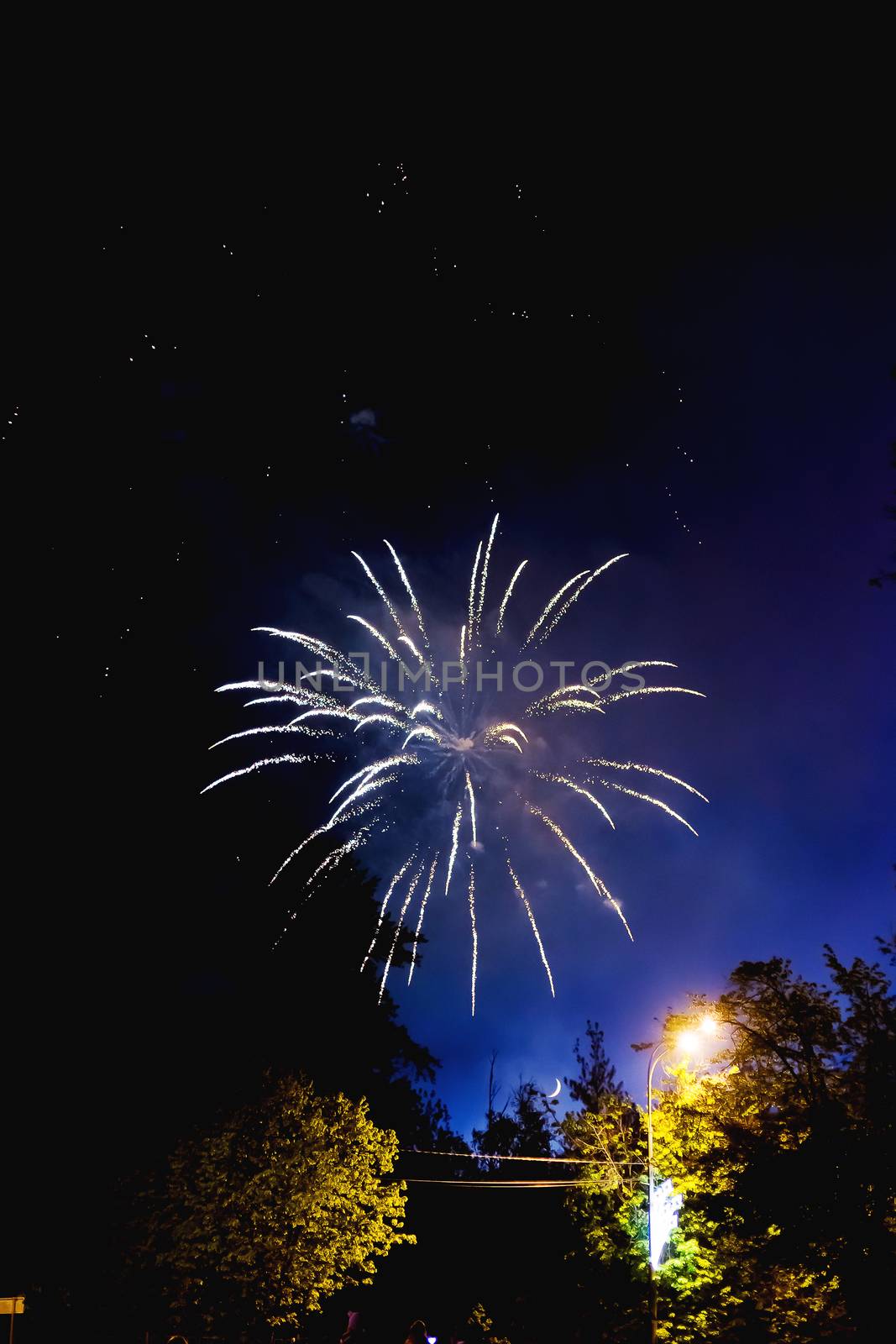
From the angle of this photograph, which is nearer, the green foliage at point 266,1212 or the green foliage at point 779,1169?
the green foliage at point 779,1169

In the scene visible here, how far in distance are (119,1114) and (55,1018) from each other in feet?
10.6

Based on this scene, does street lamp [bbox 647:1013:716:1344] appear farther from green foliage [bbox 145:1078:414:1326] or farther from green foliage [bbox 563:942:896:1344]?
green foliage [bbox 145:1078:414:1326]

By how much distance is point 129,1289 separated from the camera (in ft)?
65.9

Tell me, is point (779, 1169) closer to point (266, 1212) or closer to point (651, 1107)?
point (651, 1107)

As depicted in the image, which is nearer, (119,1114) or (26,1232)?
(26,1232)

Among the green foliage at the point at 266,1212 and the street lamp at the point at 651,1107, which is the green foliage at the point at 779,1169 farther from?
the green foliage at the point at 266,1212

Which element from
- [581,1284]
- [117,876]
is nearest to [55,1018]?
[117,876]

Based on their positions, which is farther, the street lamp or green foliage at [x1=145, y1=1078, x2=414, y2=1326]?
green foliage at [x1=145, y1=1078, x2=414, y2=1326]

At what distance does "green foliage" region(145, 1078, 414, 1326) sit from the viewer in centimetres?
2041

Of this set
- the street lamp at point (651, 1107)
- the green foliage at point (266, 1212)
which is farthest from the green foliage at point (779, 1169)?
the green foliage at point (266, 1212)

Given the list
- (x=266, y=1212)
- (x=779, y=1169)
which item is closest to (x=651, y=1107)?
(x=779, y=1169)

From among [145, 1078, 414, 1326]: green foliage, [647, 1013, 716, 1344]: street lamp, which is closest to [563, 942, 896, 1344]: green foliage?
[647, 1013, 716, 1344]: street lamp

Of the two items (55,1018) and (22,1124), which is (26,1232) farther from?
(55,1018)

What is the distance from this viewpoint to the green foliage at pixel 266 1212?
66.9ft
